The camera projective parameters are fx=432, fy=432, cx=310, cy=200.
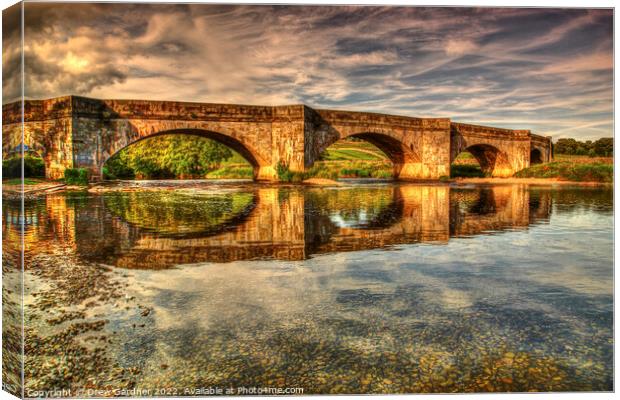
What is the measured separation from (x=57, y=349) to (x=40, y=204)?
10.6 meters

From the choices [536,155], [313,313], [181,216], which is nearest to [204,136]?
[181,216]

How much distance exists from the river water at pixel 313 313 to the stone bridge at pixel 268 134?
1249cm

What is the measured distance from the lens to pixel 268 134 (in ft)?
80.1

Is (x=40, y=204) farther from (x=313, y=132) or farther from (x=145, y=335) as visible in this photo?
(x=313, y=132)

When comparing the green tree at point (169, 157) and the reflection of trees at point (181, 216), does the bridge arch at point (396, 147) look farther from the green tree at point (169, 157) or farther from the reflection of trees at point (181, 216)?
the green tree at point (169, 157)

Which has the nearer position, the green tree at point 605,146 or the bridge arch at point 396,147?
the green tree at point 605,146

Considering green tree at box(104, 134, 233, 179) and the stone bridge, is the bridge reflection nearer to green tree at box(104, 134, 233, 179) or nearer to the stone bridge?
the stone bridge

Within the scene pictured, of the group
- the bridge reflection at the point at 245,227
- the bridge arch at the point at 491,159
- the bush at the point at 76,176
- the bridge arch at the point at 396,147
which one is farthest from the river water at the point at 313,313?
the bridge arch at the point at 491,159

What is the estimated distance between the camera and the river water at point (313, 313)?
2.69 metres

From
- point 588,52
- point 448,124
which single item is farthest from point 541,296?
point 448,124

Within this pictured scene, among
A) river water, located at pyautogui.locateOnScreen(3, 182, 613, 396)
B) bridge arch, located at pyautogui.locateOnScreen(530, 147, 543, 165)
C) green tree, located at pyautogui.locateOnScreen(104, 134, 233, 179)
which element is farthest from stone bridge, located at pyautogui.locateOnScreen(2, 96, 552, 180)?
green tree, located at pyautogui.locateOnScreen(104, 134, 233, 179)

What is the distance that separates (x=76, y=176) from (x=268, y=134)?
989 centimetres

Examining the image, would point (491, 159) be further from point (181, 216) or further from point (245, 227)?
point (245, 227)

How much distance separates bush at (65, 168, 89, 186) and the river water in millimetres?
13938
